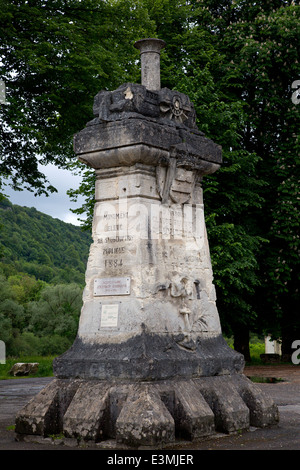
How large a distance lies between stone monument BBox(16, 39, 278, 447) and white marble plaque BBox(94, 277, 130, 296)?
13 mm

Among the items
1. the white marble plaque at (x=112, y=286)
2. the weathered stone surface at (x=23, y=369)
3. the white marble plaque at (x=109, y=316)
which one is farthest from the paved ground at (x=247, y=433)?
the weathered stone surface at (x=23, y=369)

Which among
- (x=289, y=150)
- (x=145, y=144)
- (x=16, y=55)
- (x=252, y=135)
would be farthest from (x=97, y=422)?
(x=252, y=135)

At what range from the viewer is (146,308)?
8195 millimetres

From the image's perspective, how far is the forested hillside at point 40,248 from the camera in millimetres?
57312

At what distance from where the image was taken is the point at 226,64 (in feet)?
73.7

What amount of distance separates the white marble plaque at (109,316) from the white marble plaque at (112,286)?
0.17m

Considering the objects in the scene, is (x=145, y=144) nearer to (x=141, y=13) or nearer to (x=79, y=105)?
(x=79, y=105)

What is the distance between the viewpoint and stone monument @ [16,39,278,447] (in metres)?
7.85

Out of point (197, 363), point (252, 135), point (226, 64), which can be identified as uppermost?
point (226, 64)

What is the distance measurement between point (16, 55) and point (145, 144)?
9.62 metres

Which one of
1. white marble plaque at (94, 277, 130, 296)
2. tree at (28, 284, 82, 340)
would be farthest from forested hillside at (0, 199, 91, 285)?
white marble plaque at (94, 277, 130, 296)
